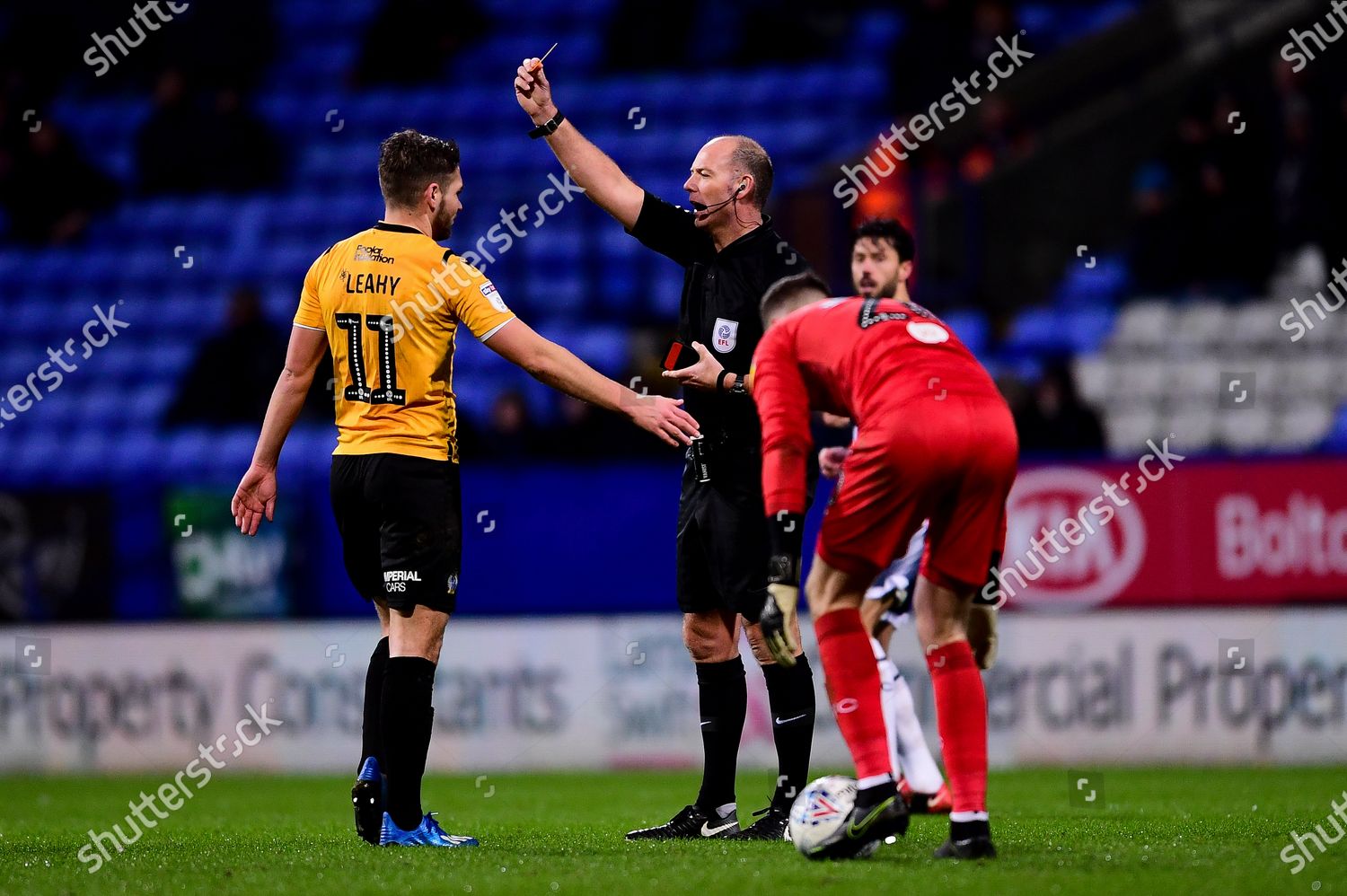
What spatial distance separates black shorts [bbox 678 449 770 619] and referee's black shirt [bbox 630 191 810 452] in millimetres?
120

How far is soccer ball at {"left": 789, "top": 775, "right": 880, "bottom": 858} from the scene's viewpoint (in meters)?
5.50

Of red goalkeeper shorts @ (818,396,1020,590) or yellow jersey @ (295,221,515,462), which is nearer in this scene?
red goalkeeper shorts @ (818,396,1020,590)

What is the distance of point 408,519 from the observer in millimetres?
6137

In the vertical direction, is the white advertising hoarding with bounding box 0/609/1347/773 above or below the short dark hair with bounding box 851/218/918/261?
below

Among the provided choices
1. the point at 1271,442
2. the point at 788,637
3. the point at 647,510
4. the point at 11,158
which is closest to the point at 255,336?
the point at 647,510

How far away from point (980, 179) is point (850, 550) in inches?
399

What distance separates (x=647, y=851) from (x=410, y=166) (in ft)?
8.37

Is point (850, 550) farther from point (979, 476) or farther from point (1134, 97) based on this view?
point (1134, 97)

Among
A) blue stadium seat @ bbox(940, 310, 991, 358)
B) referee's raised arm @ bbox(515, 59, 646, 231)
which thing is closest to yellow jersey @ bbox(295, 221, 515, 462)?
referee's raised arm @ bbox(515, 59, 646, 231)

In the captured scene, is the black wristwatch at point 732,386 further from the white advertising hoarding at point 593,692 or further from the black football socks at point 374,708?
the white advertising hoarding at point 593,692

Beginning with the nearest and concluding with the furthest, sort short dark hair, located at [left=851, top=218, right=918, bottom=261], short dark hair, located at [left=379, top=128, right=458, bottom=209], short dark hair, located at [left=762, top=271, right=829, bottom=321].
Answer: short dark hair, located at [left=762, top=271, right=829, bottom=321]
short dark hair, located at [left=379, top=128, right=458, bottom=209]
short dark hair, located at [left=851, top=218, right=918, bottom=261]

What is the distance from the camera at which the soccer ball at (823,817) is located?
5496mm

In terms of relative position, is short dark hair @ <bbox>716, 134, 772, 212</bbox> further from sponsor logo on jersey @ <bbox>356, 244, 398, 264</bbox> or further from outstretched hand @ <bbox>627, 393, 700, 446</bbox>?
sponsor logo on jersey @ <bbox>356, 244, 398, 264</bbox>

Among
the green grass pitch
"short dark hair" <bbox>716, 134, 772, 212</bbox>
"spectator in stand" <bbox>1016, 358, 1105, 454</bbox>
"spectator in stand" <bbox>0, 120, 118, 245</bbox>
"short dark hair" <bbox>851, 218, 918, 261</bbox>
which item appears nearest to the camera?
the green grass pitch
